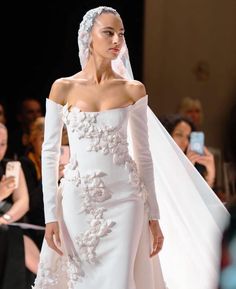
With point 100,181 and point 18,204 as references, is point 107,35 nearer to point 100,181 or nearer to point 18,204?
point 100,181

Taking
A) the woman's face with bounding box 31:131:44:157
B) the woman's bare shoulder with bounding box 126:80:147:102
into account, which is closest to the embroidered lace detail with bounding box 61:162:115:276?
the woman's bare shoulder with bounding box 126:80:147:102

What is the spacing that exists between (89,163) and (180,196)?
2.26ft

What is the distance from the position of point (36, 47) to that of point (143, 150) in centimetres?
352

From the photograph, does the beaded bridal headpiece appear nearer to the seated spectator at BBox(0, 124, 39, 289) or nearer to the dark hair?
the seated spectator at BBox(0, 124, 39, 289)

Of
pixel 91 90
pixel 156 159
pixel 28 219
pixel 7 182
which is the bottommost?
pixel 28 219

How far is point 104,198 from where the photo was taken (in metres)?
3.20

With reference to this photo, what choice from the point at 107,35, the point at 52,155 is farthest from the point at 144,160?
the point at 107,35

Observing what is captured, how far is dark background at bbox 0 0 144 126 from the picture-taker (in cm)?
657

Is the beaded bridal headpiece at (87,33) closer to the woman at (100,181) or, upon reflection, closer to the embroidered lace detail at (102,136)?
the woman at (100,181)

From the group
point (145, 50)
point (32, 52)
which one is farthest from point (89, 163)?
point (145, 50)

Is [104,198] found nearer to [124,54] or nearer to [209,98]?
[124,54]

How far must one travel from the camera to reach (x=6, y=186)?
15.1ft

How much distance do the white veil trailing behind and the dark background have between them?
9.59 ft

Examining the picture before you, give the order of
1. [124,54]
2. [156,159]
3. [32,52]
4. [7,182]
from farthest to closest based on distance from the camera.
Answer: [32,52], [7,182], [156,159], [124,54]
